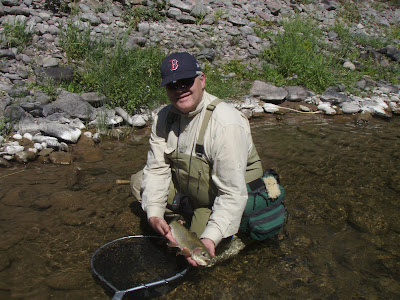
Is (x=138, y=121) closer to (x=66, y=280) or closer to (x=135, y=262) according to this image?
(x=135, y=262)

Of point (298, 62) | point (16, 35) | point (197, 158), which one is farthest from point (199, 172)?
point (298, 62)

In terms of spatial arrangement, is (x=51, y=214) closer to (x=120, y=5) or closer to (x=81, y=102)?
(x=81, y=102)

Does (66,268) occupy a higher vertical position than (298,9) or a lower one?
lower

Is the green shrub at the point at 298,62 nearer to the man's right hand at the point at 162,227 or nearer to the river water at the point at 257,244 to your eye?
the river water at the point at 257,244

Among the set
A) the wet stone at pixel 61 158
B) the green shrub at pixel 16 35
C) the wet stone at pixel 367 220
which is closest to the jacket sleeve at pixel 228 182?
the wet stone at pixel 367 220

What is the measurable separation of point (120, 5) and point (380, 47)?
31.6 feet

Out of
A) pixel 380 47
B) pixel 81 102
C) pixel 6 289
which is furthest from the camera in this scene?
pixel 380 47

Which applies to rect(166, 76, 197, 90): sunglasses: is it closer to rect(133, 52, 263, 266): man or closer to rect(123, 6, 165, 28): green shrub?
rect(133, 52, 263, 266): man

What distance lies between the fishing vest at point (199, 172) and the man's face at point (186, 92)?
0.17 meters

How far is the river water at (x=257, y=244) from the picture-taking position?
3646 mm

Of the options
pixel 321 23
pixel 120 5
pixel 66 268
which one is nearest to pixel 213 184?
pixel 66 268

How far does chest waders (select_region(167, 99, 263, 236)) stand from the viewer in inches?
139

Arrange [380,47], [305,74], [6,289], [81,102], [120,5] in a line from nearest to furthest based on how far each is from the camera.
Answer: [6,289] → [81,102] → [305,74] → [120,5] → [380,47]

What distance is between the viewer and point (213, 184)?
11.9 feet
